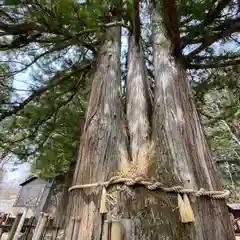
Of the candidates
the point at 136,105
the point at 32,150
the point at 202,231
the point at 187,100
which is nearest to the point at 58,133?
the point at 32,150

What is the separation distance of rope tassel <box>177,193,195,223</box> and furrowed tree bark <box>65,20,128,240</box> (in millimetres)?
350

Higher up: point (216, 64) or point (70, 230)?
point (216, 64)

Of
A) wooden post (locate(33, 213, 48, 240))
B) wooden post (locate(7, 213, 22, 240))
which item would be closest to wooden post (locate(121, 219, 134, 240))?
wooden post (locate(33, 213, 48, 240))

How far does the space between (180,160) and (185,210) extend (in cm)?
30

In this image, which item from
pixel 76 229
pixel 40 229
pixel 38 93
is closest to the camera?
pixel 76 229

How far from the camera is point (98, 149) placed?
1292 millimetres

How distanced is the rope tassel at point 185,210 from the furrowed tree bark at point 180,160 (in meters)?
0.04

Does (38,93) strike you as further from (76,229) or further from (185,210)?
(185,210)

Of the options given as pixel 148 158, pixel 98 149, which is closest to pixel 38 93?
pixel 98 149

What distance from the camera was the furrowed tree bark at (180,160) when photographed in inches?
38.5

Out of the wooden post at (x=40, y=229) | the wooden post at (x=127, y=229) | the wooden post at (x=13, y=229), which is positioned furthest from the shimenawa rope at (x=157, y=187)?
the wooden post at (x=13, y=229)

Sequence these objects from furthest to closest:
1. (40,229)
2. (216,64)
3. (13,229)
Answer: (216,64), (13,229), (40,229)

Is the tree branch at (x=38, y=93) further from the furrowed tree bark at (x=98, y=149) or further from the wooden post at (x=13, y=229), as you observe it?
the wooden post at (x=13, y=229)

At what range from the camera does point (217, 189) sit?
1.16 meters
